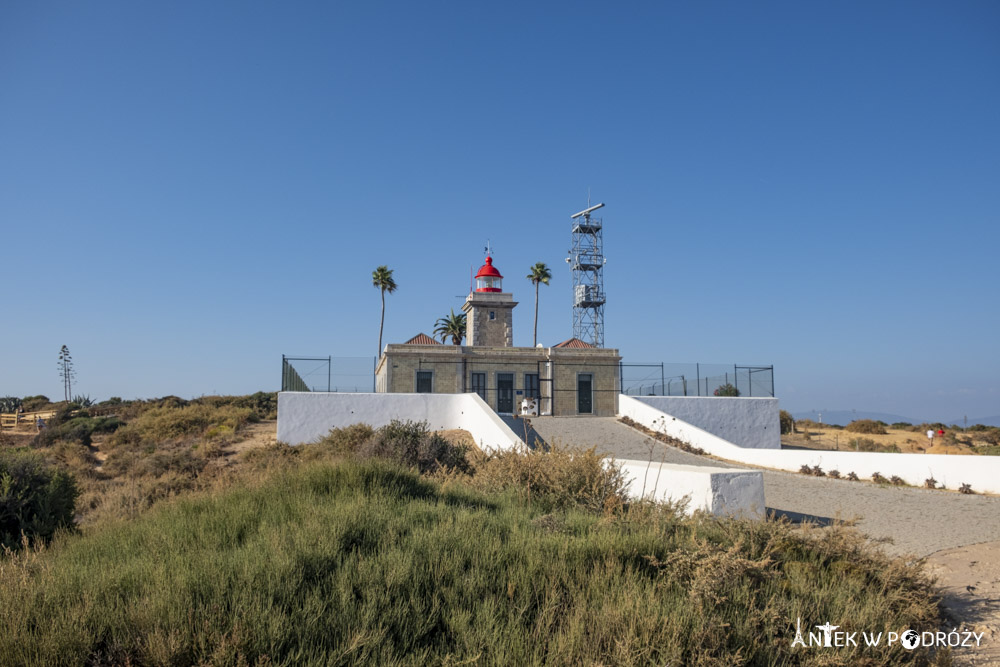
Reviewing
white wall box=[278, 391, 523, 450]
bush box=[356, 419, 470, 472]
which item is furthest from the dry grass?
bush box=[356, 419, 470, 472]

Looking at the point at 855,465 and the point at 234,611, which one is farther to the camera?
the point at 855,465

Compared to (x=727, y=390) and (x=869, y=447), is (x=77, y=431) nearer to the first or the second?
(x=727, y=390)

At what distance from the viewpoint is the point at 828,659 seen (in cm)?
434

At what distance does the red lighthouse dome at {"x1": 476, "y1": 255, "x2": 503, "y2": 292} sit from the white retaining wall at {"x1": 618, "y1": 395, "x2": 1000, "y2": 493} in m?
16.5

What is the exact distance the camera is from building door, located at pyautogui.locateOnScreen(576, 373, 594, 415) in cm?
2975

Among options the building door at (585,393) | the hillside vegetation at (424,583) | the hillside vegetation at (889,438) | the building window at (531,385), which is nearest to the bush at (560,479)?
the hillside vegetation at (424,583)

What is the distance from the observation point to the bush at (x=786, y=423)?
39250 millimetres

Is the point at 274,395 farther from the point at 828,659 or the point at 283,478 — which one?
the point at 828,659

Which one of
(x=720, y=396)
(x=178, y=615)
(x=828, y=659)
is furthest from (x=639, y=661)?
(x=720, y=396)

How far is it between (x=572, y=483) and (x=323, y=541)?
398 centimetres

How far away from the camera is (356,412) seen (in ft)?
75.1

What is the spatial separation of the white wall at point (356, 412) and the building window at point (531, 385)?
258 inches

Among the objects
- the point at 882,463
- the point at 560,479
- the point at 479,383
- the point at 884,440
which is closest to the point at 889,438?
the point at 884,440

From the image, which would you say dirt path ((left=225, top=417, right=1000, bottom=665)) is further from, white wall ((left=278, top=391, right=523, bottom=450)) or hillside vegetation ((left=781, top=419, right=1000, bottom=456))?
hillside vegetation ((left=781, top=419, right=1000, bottom=456))
